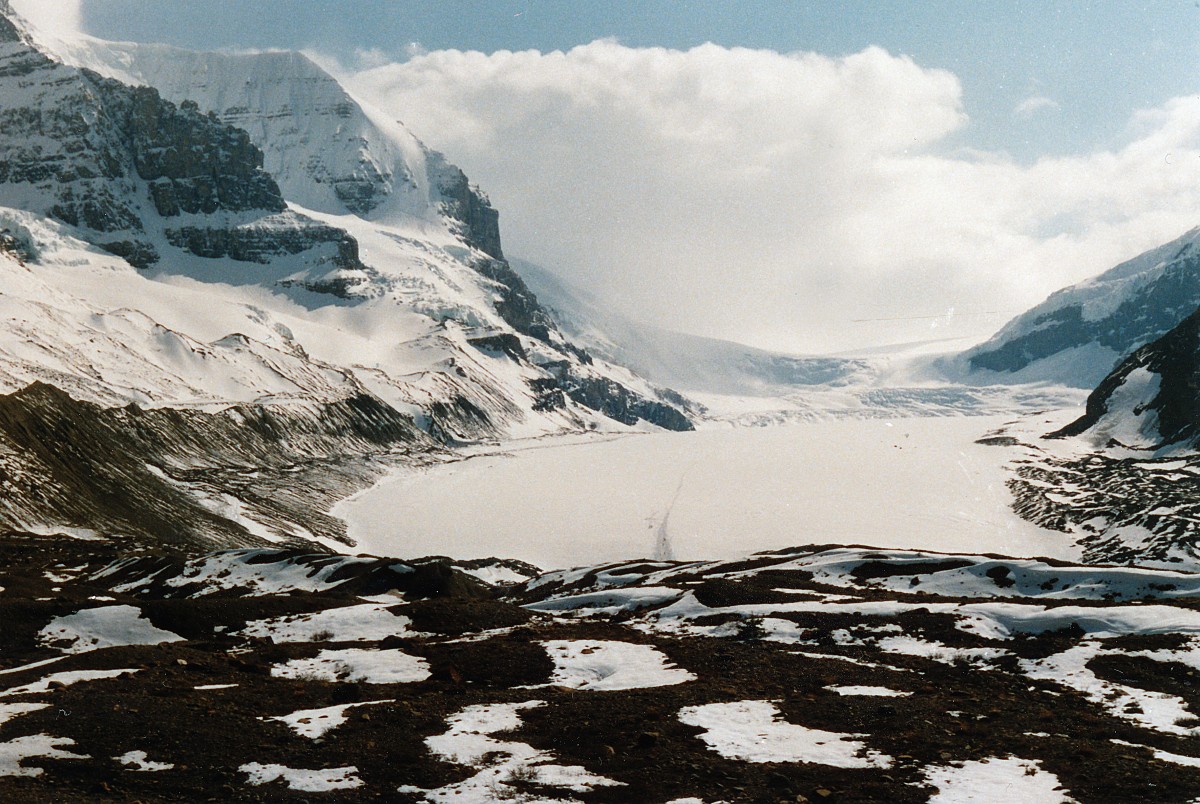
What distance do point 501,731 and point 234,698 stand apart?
Answer: 12.0 m

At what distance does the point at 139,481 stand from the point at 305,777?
127 metres

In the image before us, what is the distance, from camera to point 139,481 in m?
139

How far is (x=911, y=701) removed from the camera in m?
37.5

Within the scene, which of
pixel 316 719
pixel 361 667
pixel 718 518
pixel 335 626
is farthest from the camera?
pixel 718 518

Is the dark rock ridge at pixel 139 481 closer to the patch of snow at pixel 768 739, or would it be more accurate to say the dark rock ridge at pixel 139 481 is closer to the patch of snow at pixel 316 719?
the patch of snow at pixel 316 719

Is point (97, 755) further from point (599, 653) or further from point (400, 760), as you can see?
point (599, 653)

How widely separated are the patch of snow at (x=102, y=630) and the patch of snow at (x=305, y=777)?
98.6 ft

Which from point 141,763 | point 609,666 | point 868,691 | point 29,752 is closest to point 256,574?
point 609,666

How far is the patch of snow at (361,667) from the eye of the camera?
43094 millimetres

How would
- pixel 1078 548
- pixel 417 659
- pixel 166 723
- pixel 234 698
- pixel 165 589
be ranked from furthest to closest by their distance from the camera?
1. pixel 1078 548
2. pixel 165 589
3. pixel 417 659
4. pixel 234 698
5. pixel 166 723

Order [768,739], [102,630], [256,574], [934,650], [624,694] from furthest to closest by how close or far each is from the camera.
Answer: [256,574] → [102,630] → [934,650] → [624,694] → [768,739]

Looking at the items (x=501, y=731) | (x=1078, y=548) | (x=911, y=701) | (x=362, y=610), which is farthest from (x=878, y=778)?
(x=1078, y=548)

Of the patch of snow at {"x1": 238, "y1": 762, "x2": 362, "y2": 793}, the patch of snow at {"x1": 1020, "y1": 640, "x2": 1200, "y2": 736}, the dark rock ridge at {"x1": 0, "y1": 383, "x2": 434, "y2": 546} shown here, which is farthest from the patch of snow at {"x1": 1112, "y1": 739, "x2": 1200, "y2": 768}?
the dark rock ridge at {"x1": 0, "y1": 383, "x2": 434, "y2": 546}

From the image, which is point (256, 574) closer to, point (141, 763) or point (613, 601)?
point (613, 601)
